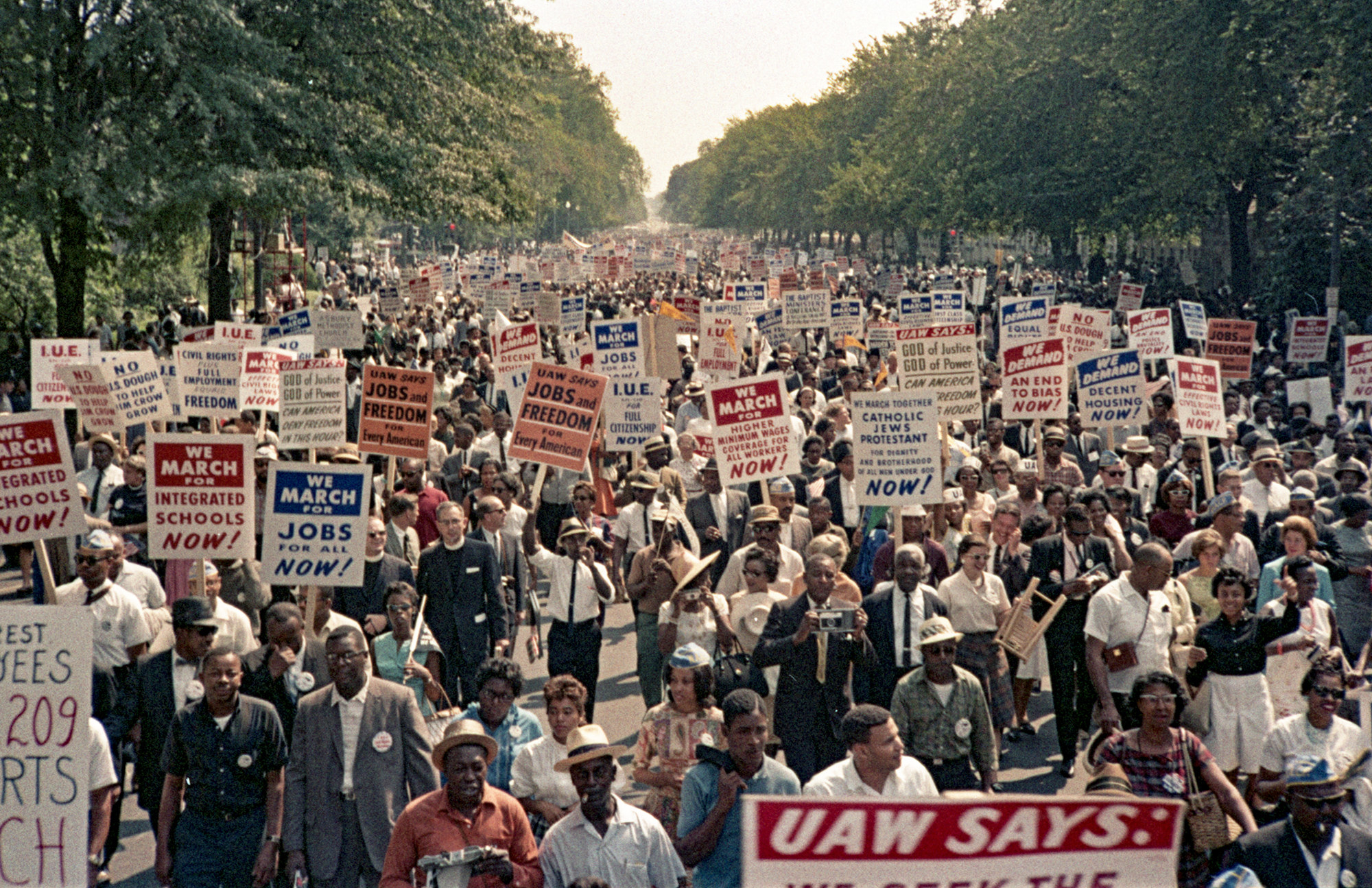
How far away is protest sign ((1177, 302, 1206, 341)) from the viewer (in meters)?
23.2

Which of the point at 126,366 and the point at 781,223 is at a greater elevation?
the point at 781,223

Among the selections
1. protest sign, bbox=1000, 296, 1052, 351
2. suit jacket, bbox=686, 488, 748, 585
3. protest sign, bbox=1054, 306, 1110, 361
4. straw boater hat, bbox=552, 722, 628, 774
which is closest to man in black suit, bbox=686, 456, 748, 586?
suit jacket, bbox=686, 488, 748, 585

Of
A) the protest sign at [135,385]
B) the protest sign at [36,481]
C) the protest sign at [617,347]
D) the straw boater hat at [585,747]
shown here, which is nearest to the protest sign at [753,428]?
the protest sign at [617,347]

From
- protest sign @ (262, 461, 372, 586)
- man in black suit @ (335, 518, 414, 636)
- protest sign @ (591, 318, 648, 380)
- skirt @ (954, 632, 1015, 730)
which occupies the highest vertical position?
protest sign @ (591, 318, 648, 380)

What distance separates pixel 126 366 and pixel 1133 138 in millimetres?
31250

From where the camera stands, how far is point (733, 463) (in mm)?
12414

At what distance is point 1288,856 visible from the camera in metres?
5.42

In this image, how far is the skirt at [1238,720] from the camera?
7734 millimetres

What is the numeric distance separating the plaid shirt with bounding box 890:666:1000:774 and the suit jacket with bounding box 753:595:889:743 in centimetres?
92

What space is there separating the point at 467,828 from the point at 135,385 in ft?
34.7

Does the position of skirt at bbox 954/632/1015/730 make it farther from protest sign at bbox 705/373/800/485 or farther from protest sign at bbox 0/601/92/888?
protest sign at bbox 0/601/92/888

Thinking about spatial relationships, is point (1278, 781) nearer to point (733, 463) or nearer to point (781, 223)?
point (733, 463)

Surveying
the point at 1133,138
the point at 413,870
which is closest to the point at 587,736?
the point at 413,870

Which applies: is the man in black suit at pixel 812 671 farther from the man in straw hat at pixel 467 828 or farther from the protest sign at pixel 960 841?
the protest sign at pixel 960 841
